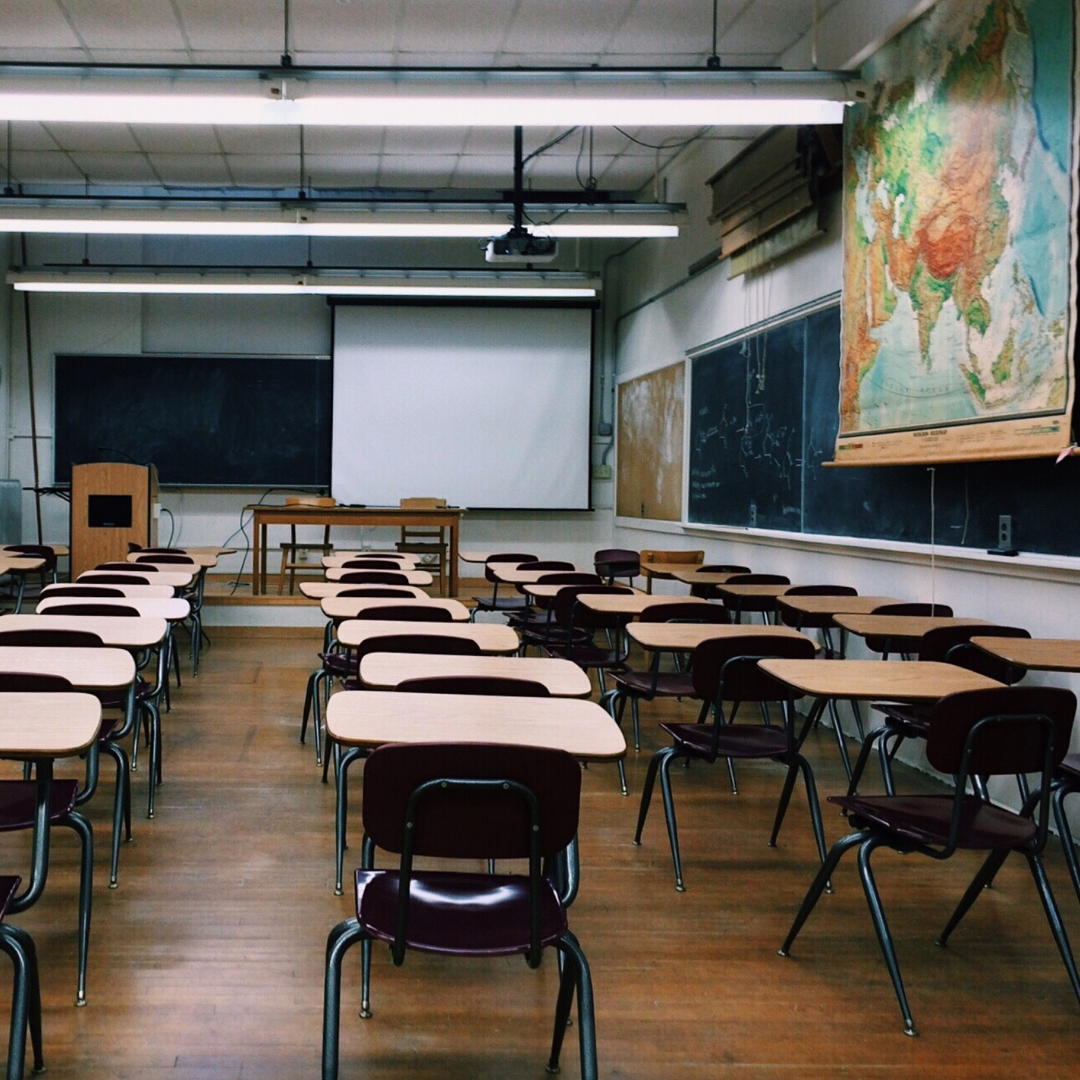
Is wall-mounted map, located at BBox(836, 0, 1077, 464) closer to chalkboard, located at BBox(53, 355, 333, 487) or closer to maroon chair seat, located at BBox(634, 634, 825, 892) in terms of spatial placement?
maroon chair seat, located at BBox(634, 634, 825, 892)

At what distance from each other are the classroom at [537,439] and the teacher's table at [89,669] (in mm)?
362

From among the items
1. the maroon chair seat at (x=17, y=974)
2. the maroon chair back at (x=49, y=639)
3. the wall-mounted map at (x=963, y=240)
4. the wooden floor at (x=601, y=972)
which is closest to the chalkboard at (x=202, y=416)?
the wall-mounted map at (x=963, y=240)

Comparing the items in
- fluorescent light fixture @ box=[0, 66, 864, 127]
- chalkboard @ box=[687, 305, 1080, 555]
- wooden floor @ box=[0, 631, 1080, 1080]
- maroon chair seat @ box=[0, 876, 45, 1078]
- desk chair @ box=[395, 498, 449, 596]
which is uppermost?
fluorescent light fixture @ box=[0, 66, 864, 127]

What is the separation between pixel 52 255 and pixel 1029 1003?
11.6 m

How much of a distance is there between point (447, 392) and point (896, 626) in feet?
25.8

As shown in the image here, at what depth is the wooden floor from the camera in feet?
6.81

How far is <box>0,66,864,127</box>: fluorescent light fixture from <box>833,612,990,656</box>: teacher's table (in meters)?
2.29

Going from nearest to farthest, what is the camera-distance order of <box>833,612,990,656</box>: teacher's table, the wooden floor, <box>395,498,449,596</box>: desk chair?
the wooden floor < <box>833,612,990,656</box>: teacher's table < <box>395,498,449,596</box>: desk chair

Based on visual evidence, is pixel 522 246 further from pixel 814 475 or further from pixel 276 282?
pixel 276 282

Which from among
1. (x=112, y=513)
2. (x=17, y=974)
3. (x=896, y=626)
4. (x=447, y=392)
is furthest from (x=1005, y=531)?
(x=447, y=392)

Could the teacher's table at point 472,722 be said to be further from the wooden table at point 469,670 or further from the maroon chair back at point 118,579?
the maroon chair back at point 118,579

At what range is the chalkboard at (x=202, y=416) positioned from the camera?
10.9 meters

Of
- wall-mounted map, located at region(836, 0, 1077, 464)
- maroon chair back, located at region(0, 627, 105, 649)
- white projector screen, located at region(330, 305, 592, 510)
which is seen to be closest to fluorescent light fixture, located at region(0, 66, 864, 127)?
wall-mounted map, located at region(836, 0, 1077, 464)

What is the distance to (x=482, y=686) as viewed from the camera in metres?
2.37
